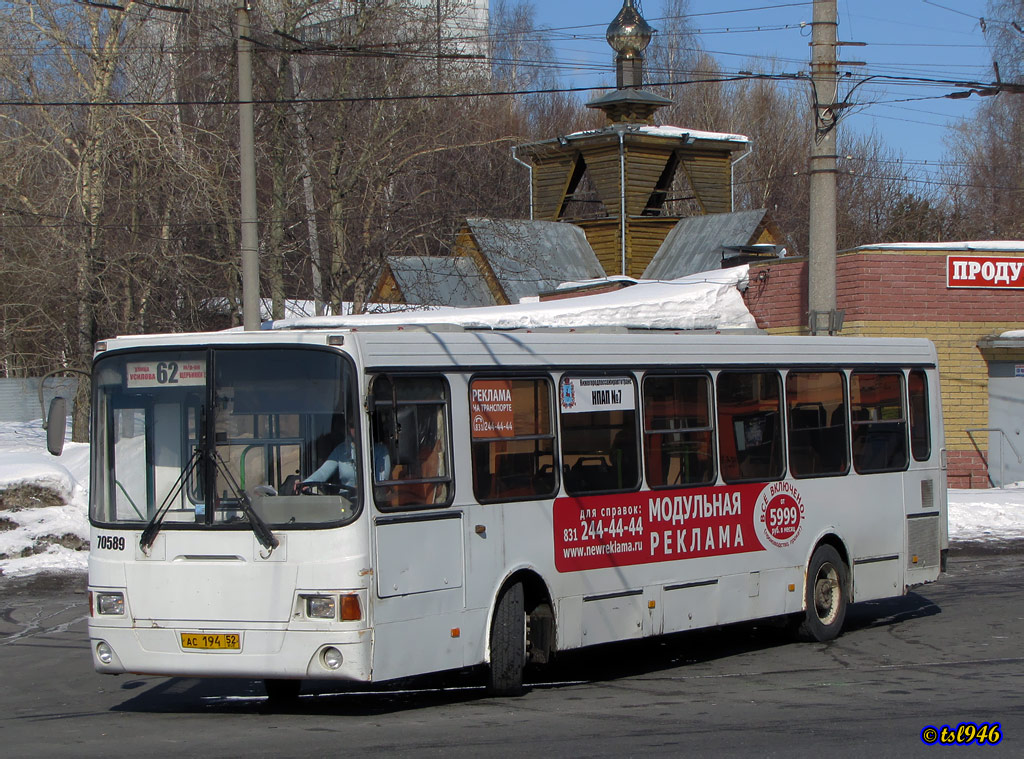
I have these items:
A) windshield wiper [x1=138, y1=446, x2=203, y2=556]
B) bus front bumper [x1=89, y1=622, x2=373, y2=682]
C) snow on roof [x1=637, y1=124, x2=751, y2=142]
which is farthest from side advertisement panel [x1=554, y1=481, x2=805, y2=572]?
snow on roof [x1=637, y1=124, x2=751, y2=142]

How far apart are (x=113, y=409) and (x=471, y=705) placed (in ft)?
9.96

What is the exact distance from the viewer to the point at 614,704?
870 centimetres

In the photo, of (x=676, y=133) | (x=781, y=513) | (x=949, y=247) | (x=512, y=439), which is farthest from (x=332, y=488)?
(x=676, y=133)

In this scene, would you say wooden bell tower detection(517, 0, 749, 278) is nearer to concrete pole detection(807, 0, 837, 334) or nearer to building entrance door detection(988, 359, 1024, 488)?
building entrance door detection(988, 359, 1024, 488)

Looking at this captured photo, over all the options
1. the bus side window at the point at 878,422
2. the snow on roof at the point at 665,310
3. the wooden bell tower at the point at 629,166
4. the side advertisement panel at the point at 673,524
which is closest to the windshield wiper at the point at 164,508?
the side advertisement panel at the point at 673,524

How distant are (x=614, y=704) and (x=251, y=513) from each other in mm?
2718

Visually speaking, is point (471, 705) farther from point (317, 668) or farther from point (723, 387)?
point (723, 387)

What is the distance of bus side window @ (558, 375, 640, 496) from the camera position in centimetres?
949

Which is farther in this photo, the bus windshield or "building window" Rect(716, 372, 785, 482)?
"building window" Rect(716, 372, 785, 482)

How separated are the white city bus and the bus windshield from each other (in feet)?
0.04

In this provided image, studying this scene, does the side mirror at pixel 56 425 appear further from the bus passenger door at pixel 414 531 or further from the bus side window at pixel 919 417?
the bus side window at pixel 919 417

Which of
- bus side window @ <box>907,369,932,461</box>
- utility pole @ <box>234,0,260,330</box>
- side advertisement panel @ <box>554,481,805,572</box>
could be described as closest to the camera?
side advertisement panel @ <box>554,481,805,572</box>

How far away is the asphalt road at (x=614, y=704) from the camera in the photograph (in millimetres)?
7312

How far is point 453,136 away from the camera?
31.5 metres
